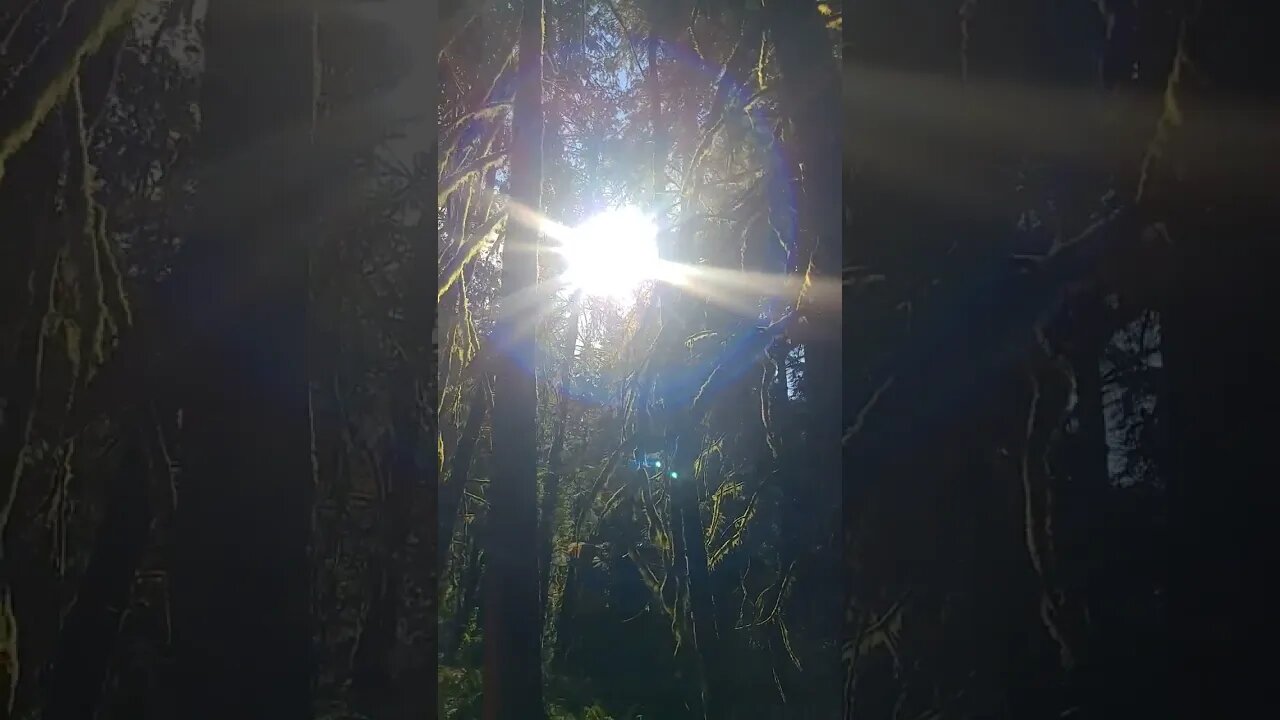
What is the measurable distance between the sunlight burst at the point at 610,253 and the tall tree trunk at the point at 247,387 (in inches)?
74.6

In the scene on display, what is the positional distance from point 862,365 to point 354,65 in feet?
2.07

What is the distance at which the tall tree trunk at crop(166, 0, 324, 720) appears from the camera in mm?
708

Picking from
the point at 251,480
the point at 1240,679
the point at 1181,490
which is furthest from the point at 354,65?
the point at 1240,679

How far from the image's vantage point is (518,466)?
2.33 metres

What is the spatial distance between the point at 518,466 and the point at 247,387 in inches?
64.5

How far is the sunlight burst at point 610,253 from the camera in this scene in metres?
2.62

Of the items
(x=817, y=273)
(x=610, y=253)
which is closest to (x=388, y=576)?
(x=817, y=273)

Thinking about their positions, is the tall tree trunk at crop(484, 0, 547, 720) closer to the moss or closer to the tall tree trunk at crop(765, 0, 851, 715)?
the tall tree trunk at crop(765, 0, 851, 715)

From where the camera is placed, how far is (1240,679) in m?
0.71

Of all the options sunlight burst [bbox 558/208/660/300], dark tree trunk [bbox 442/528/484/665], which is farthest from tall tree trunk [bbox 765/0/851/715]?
dark tree trunk [bbox 442/528/484/665]

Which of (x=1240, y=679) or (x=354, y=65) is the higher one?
(x=354, y=65)

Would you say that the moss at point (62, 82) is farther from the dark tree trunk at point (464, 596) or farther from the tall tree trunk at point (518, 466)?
the dark tree trunk at point (464, 596)

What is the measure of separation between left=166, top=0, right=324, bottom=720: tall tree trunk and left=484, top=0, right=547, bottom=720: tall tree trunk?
1.62 m

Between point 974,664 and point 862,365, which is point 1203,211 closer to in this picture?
point 862,365
